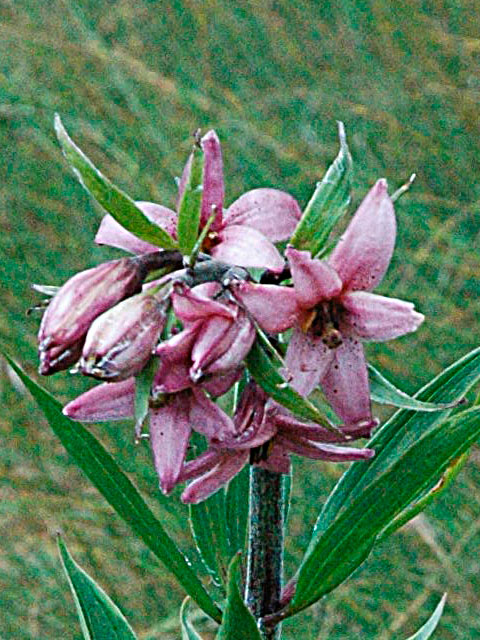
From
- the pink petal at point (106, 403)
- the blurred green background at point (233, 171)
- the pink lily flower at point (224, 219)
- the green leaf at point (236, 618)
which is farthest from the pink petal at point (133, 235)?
the blurred green background at point (233, 171)

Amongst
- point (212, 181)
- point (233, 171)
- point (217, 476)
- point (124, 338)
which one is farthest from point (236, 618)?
point (233, 171)

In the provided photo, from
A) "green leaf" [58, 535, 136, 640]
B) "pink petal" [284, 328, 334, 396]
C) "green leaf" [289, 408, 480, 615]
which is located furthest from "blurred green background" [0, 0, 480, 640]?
"pink petal" [284, 328, 334, 396]

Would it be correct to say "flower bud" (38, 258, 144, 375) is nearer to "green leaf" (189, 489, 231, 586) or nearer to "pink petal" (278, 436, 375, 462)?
"pink petal" (278, 436, 375, 462)

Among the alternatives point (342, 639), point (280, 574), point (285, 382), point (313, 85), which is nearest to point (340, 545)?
point (280, 574)

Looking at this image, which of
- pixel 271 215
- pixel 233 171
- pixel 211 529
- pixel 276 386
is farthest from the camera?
pixel 233 171

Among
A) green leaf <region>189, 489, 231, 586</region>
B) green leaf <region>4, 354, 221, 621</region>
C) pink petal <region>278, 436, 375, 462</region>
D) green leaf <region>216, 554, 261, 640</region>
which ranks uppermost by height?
pink petal <region>278, 436, 375, 462</region>

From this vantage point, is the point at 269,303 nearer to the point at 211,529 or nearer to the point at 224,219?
the point at 224,219
